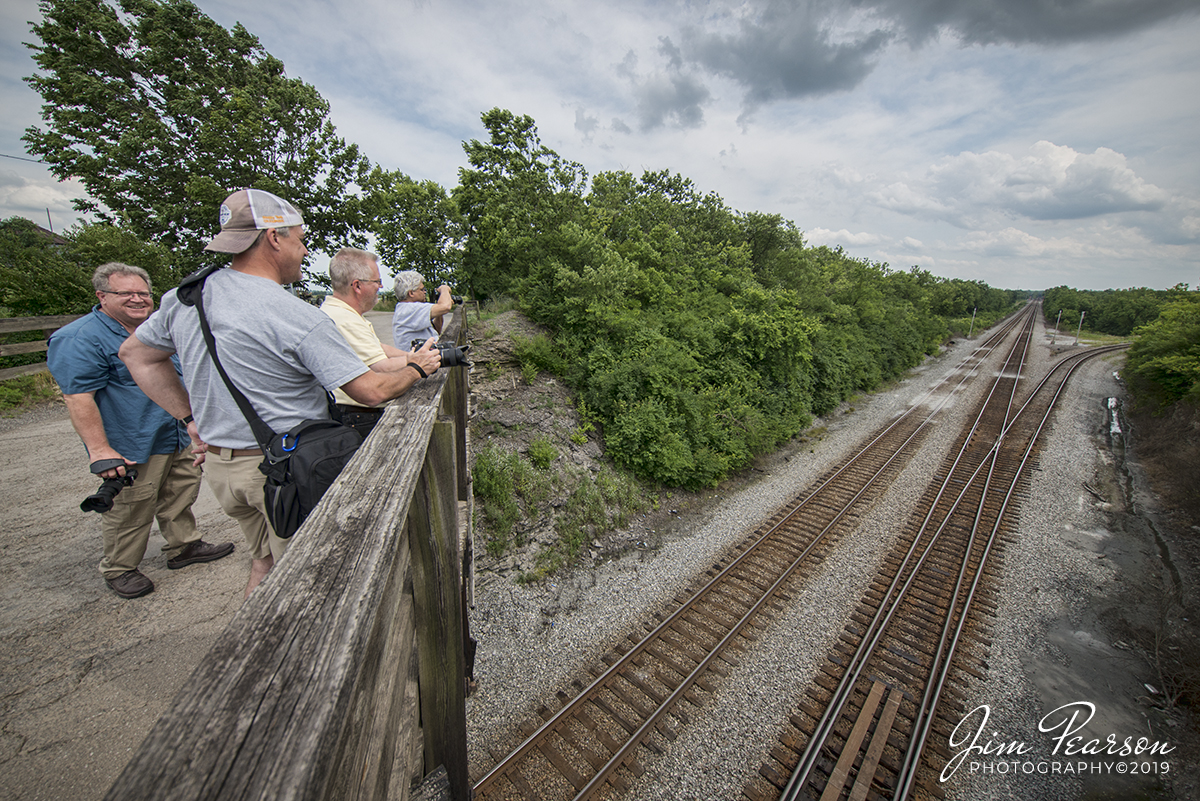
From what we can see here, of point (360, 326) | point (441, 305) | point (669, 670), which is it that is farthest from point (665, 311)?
point (360, 326)

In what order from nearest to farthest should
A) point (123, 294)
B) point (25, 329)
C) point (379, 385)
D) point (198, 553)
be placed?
point (379, 385), point (123, 294), point (198, 553), point (25, 329)

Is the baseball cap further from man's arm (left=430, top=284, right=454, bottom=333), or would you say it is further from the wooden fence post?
man's arm (left=430, top=284, right=454, bottom=333)

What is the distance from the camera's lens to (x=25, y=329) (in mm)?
8141

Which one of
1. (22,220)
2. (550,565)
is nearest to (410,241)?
(550,565)

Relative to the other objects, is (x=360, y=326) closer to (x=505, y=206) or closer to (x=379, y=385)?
(x=379, y=385)

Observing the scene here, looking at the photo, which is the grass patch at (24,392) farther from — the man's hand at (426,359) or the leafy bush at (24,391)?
the man's hand at (426,359)

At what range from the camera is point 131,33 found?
15312 mm

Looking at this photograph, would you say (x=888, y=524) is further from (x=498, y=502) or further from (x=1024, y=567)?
(x=498, y=502)

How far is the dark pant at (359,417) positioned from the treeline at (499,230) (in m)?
7.74

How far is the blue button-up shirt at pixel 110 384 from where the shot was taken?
332cm

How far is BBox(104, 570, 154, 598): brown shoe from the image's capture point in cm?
372

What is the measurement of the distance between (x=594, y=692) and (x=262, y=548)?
4.38 meters

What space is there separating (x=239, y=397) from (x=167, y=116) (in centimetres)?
2193

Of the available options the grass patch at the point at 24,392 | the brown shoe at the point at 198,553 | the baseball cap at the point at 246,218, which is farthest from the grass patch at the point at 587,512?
the grass patch at the point at 24,392
